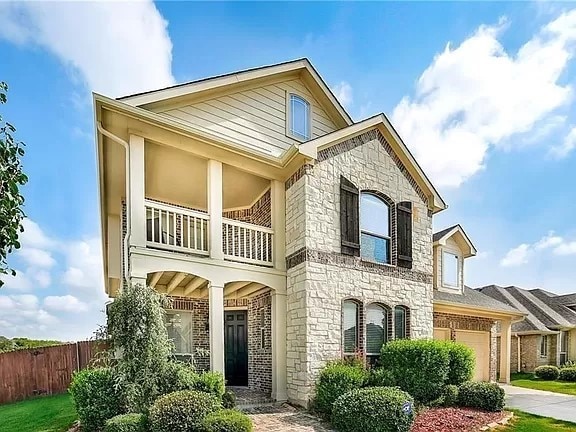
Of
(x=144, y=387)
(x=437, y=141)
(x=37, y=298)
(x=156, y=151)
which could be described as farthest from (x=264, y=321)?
(x=437, y=141)

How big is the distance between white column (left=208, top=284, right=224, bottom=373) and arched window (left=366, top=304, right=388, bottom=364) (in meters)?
3.91

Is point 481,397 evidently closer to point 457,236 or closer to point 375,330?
point 375,330

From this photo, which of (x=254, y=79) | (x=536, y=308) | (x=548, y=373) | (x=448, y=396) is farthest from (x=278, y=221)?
(x=536, y=308)

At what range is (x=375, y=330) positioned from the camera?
37.5 ft

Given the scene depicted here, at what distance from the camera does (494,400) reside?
1006cm

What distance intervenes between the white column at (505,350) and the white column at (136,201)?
1556 centimetres

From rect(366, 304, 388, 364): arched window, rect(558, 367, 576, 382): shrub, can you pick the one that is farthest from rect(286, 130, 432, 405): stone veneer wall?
rect(558, 367, 576, 382): shrub

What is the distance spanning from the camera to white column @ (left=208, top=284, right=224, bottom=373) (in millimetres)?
9586

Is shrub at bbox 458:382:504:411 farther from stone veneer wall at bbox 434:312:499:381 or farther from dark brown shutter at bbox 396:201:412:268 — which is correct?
stone veneer wall at bbox 434:312:499:381

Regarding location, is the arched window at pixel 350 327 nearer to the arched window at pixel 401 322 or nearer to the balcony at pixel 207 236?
the arched window at pixel 401 322

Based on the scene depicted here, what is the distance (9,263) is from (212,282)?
6.65 metres

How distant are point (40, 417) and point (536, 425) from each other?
11.5 m

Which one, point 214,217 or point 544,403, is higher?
point 214,217

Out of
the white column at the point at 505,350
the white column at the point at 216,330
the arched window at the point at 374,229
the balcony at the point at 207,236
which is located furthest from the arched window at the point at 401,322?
the white column at the point at 505,350
